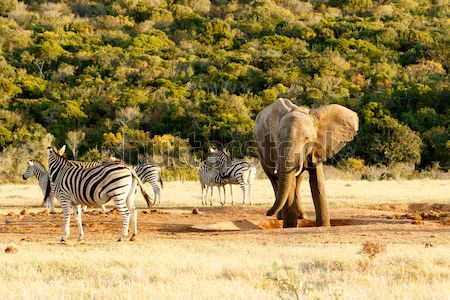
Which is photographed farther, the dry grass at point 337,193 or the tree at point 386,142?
the tree at point 386,142

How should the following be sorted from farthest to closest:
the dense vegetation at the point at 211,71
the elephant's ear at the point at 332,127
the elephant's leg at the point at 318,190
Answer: the dense vegetation at the point at 211,71
the elephant's ear at the point at 332,127
the elephant's leg at the point at 318,190

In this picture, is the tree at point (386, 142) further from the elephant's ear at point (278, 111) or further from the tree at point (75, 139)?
the elephant's ear at point (278, 111)

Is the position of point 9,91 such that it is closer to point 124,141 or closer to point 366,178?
point 124,141

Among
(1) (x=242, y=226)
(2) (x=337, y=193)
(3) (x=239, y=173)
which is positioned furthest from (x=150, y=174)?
(1) (x=242, y=226)

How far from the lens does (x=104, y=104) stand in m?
46.3

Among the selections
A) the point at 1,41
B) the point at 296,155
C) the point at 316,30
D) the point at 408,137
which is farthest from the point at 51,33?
the point at 296,155

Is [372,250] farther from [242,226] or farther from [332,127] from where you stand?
[242,226]

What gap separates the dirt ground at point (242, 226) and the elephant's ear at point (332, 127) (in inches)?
69.7

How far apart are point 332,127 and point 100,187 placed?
19.2 ft

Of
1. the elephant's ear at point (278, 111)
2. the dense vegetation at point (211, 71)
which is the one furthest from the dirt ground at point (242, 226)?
the dense vegetation at point (211, 71)

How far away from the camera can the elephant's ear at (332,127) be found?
16812 mm

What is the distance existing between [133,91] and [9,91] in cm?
787

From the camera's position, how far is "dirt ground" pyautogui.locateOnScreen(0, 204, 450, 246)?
46.3 ft

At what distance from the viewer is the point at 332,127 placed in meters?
17.1
